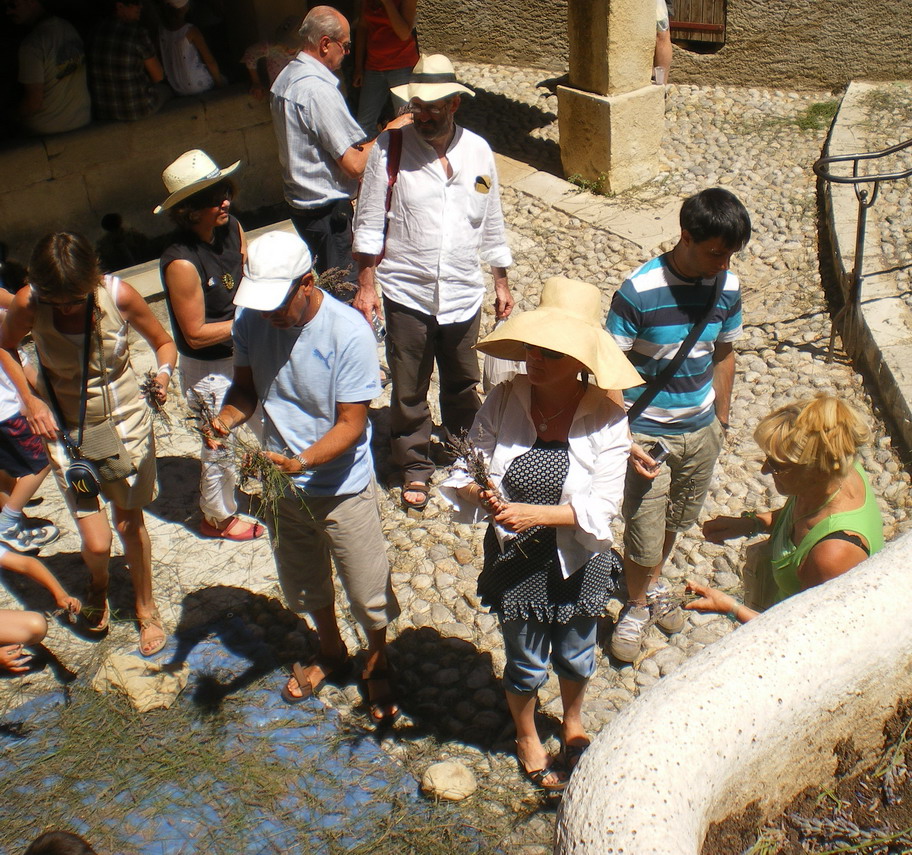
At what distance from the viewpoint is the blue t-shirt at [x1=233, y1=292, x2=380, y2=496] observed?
316 cm

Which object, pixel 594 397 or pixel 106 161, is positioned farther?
pixel 106 161

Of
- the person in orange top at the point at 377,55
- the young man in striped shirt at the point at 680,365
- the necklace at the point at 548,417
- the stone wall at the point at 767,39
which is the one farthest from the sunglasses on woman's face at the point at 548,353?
the stone wall at the point at 767,39

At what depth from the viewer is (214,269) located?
13.0ft

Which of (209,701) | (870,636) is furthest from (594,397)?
(209,701)

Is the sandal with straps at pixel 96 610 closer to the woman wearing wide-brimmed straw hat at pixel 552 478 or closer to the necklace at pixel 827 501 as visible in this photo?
the woman wearing wide-brimmed straw hat at pixel 552 478

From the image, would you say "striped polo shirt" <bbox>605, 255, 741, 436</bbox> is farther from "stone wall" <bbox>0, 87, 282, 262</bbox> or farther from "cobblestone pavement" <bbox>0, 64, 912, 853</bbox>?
"stone wall" <bbox>0, 87, 282, 262</bbox>

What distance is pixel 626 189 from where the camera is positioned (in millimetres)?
7945

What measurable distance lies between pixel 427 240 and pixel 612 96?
4.10 metres

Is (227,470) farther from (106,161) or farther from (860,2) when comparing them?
(860,2)

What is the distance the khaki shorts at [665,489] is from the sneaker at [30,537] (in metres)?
2.80

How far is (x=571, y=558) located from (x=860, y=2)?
8.15m

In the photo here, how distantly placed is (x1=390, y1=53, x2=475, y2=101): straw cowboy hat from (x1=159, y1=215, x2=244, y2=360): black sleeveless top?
0.95 meters

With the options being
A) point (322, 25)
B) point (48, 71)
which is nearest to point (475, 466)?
point (322, 25)

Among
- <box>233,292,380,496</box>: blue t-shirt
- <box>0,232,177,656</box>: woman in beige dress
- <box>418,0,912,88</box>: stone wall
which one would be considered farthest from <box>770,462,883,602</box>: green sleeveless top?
<box>418,0,912,88</box>: stone wall
